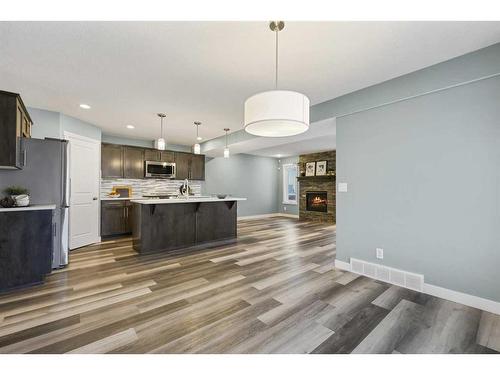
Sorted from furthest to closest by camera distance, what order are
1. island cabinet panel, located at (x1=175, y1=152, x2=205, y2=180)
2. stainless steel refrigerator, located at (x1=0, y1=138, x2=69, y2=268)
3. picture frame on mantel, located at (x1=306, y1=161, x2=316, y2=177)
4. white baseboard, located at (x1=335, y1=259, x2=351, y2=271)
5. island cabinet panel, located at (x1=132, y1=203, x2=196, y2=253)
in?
picture frame on mantel, located at (x1=306, y1=161, x2=316, y2=177) < island cabinet panel, located at (x1=175, y1=152, x2=205, y2=180) < island cabinet panel, located at (x1=132, y1=203, x2=196, y2=253) < white baseboard, located at (x1=335, y1=259, x2=351, y2=271) < stainless steel refrigerator, located at (x1=0, y1=138, x2=69, y2=268)

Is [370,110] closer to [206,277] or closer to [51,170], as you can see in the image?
[206,277]

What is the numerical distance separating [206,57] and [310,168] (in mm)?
6557

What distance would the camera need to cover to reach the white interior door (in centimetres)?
422

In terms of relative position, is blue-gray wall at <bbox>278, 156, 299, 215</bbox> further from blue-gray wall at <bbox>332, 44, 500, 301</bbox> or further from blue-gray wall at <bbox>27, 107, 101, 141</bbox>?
blue-gray wall at <bbox>27, 107, 101, 141</bbox>

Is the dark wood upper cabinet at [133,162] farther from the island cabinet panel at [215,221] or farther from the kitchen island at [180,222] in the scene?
the island cabinet panel at [215,221]

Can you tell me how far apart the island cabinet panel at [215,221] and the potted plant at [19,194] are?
2465 mm

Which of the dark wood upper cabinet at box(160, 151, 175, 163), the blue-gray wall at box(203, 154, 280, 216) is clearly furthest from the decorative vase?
the blue-gray wall at box(203, 154, 280, 216)

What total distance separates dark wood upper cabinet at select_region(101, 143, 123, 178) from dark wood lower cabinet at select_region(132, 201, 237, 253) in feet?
6.05

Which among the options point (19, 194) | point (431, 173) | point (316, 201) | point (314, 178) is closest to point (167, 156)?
→ point (19, 194)

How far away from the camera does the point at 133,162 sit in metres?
5.71

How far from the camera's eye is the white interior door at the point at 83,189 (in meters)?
4.22

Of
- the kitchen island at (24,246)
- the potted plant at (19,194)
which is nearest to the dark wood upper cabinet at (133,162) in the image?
the potted plant at (19,194)

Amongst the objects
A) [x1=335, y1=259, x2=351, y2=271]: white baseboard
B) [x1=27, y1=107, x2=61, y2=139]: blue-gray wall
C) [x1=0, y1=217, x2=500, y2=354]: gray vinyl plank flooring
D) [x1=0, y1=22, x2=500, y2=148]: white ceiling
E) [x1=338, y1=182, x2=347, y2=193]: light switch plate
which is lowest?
[x1=0, y1=217, x2=500, y2=354]: gray vinyl plank flooring
